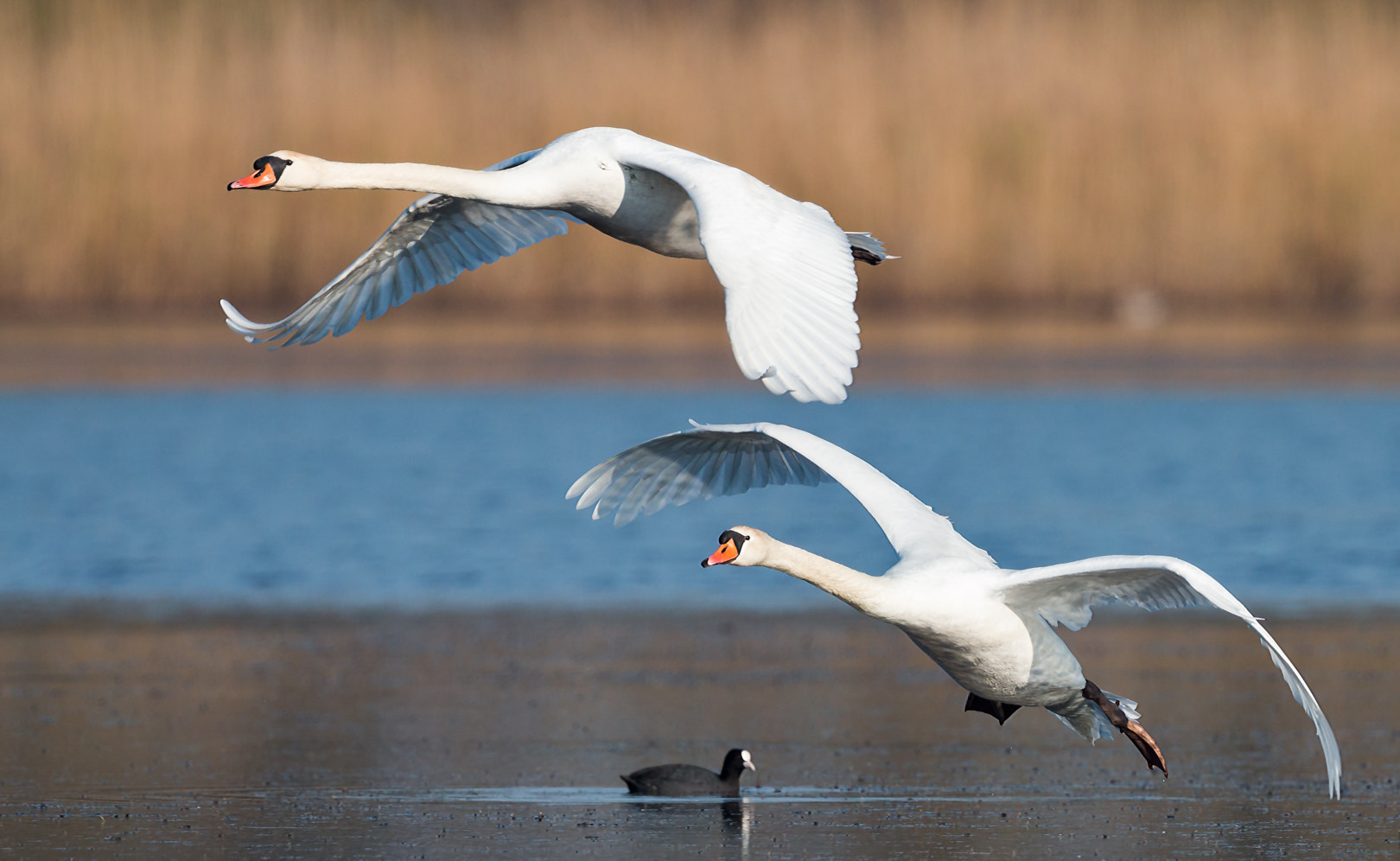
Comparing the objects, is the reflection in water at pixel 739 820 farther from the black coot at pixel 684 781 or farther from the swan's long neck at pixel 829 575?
the swan's long neck at pixel 829 575

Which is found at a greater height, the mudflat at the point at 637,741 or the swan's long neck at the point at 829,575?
the swan's long neck at the point at 829,575

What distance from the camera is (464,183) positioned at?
23.0 ft

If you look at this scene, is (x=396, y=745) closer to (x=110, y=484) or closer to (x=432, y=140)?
(x=110, y=484)

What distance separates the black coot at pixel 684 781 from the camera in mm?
7047

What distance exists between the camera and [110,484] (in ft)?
50.1

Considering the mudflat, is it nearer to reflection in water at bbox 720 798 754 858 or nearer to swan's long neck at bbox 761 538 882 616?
reflection in water at bbox 720 798 754 858

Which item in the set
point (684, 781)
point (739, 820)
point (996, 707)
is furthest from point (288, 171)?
point (996, 707)

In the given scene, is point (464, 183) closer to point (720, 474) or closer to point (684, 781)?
point (720, 474)

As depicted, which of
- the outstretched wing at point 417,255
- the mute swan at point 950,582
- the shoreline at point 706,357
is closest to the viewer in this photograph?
the mute swan at point 950,582

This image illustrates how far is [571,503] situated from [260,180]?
812 cm

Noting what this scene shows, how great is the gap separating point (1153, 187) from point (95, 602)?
1153cm

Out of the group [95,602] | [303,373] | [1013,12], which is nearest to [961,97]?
[1013,12]

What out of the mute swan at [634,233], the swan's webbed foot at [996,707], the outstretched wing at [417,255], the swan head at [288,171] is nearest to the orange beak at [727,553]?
the mute swan at [634,233]

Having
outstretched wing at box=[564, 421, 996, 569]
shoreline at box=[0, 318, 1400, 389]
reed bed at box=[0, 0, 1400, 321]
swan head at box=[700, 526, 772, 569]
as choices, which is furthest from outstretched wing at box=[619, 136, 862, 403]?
shoreline at box=[0, 318, 1400, 389]
